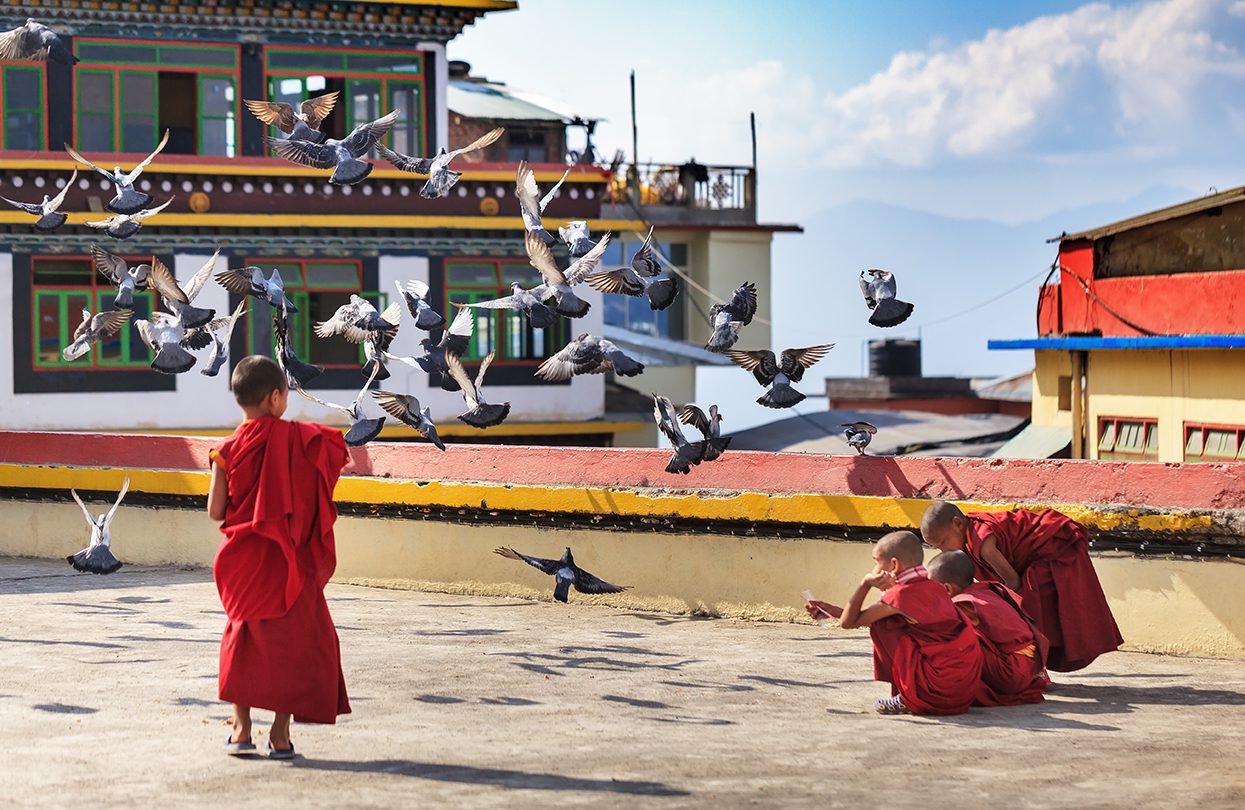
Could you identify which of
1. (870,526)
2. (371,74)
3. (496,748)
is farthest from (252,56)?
(496,748)

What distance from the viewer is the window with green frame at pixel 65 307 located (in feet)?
70.3

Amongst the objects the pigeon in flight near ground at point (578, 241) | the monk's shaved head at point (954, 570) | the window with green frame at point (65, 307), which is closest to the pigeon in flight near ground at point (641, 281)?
the pigeon in flight near ground at point (578, 241)

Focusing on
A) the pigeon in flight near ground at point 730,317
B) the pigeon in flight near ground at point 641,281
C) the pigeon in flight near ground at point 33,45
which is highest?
the pigeon in flight near ground at point 33,45

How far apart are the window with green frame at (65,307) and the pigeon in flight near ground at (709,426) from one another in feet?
44.3

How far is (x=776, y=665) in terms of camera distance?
7809 mm

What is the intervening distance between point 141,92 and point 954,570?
17.4m

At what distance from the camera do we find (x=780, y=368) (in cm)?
1053

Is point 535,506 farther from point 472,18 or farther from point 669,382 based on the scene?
point 669,382

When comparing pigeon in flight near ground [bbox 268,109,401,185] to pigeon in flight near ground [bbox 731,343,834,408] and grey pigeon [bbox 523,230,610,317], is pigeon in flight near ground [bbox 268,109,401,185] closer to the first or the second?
grey pigeon [bbox 523,230,610,317]

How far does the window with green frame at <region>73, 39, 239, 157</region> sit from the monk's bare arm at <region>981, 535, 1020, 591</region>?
1695cm

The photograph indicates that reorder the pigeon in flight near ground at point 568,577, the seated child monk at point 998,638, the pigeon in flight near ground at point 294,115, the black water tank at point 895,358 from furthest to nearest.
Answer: the black water tank at point 895,358, the pigeon in flight near ground at point 294,115, the pigeon in flight near ground at point 568,577, the seated child monk at point 998,638

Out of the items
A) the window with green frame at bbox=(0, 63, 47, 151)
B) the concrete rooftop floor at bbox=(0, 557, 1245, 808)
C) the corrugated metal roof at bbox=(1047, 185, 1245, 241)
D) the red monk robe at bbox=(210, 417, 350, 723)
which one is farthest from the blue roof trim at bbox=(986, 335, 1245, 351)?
the window with green frame at bbox=(0, 63, 47, 151)

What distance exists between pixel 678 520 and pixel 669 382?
27172 millimetres

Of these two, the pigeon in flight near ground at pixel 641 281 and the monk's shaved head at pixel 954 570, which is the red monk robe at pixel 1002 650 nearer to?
the monk's shaved head at pixel 954 570
